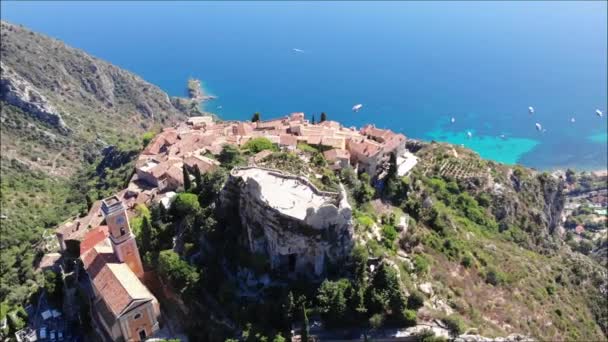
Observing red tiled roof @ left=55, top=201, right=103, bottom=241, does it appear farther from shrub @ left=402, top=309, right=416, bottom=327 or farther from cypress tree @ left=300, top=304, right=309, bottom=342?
shrub @ left=402, top=309, right=416, bottom=327

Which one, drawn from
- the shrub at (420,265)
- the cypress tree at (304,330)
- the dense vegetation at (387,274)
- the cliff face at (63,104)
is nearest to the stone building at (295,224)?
the dense vegetation at (387,274)

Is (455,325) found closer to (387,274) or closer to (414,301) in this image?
(414,301)

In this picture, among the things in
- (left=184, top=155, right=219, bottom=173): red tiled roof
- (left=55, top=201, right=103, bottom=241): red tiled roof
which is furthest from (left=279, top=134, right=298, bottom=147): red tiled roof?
(left=55, top=201, right=103, bottom=241): red tiled roof

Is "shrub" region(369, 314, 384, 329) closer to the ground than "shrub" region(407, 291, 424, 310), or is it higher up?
closer to the ground

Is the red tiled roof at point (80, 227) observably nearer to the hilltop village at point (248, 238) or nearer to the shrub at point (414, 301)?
the hilltop village at point (248, 238)

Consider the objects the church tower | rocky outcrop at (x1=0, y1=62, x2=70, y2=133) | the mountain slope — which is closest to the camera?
the church tower

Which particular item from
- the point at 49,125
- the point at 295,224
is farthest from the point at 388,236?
the point at 49,125

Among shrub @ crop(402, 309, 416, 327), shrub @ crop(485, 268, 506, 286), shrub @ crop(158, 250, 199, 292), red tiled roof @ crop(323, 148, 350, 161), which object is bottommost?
shrub @ crop(402, 309, 416, 327)

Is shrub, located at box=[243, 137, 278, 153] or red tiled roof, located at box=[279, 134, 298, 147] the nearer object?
shrub, located at box=[243, 137, 278, 153]
